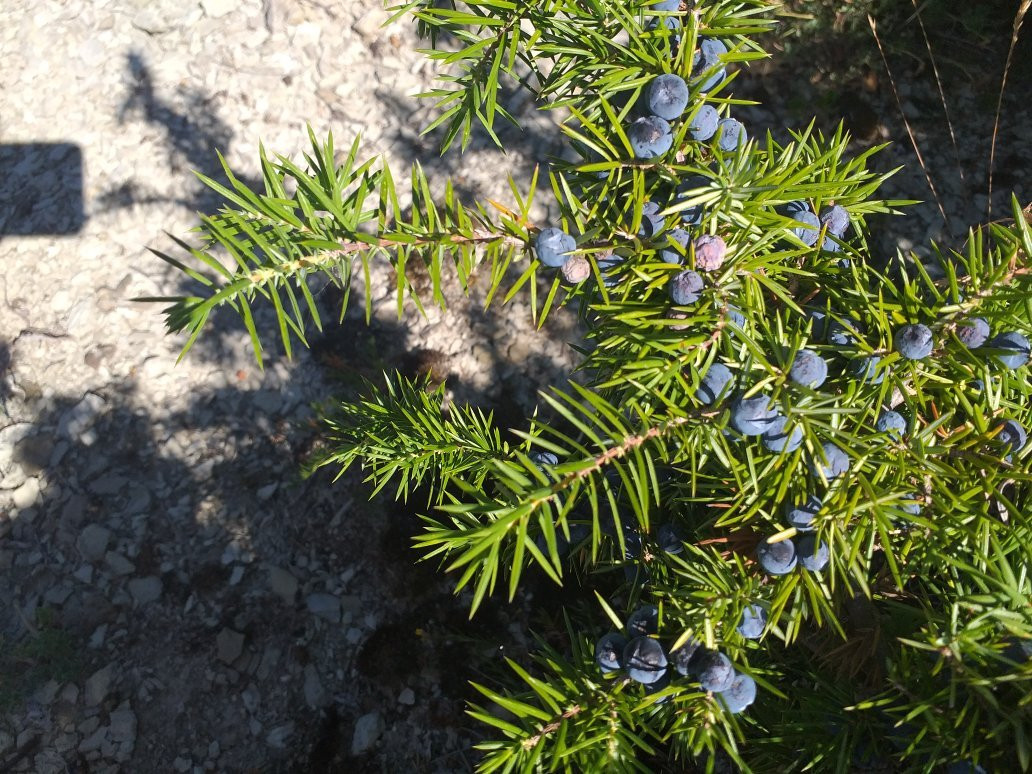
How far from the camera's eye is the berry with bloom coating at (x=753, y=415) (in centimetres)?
75

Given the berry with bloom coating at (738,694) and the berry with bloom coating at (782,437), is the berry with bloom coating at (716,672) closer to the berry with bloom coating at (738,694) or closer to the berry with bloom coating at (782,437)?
the berry with bloom coating at (738,694)

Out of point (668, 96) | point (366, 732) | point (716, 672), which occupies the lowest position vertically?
point (366, 732)

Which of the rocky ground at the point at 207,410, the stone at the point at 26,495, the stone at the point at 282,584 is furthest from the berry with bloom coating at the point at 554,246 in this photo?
the stone at the point at 26,495

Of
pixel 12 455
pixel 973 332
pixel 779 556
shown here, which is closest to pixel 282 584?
pixel 12 455

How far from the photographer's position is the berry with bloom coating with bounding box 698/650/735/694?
869mm

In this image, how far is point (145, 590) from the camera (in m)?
2.66

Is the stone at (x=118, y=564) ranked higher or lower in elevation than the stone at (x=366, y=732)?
higher

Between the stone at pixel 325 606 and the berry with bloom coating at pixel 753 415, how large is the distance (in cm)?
210

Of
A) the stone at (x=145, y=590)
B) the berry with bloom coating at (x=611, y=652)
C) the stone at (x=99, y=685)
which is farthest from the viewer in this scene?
the stone at (x=145, y=590)

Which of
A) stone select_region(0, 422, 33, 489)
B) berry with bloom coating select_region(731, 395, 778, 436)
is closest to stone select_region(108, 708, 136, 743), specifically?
stone select_region(0, 422, 33, 489)

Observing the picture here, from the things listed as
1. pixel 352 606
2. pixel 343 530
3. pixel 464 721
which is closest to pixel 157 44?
pixel 343 530

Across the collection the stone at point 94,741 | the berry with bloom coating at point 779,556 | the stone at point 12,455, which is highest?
the berry with bloom coating at point 779,556

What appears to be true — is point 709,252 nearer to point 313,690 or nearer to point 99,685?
point 313,690

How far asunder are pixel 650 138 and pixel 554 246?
0.54ft
